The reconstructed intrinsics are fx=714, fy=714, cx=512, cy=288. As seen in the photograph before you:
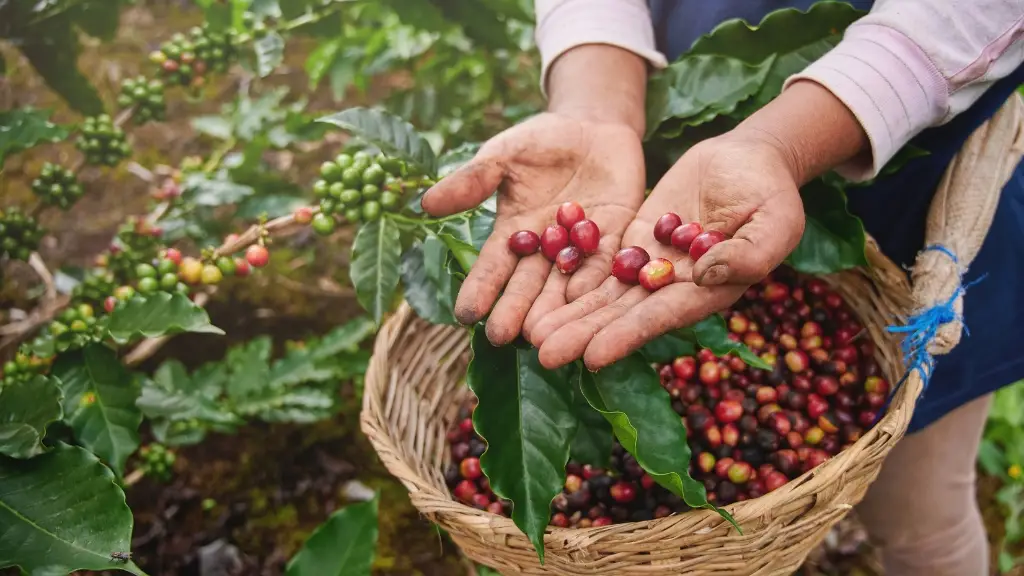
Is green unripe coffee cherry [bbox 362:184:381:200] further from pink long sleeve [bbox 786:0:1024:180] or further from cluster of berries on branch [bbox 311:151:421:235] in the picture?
pink long sleeve [bbox 786:0:1024:180]

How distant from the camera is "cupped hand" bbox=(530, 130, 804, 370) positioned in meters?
1.16

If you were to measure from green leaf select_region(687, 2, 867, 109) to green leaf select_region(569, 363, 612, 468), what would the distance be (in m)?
0.77

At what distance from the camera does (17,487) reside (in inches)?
54.3

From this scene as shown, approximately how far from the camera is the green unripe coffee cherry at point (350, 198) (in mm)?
1612

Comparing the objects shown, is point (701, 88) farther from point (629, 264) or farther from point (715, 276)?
point (715, 276)

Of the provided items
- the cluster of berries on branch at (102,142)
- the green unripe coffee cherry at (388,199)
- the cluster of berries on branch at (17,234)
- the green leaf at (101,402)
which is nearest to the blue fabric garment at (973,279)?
the green unripe coffee cherry at (388,199)

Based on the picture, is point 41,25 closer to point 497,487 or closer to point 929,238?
point 497,487

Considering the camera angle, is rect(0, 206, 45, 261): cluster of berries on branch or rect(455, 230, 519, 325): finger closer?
rect(455, 230, 519, 325): finger

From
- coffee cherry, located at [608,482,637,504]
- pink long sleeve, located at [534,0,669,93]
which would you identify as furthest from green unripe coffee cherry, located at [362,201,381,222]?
coffee cherry, located at [608,482,637,504]

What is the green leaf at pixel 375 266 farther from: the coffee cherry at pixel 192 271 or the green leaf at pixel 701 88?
the green leaf at pixel 701 88

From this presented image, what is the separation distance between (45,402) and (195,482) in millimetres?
810

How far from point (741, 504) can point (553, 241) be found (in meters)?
0.59

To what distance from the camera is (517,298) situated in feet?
4.31

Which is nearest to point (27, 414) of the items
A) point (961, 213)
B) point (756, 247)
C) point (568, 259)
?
point (568, 259)
